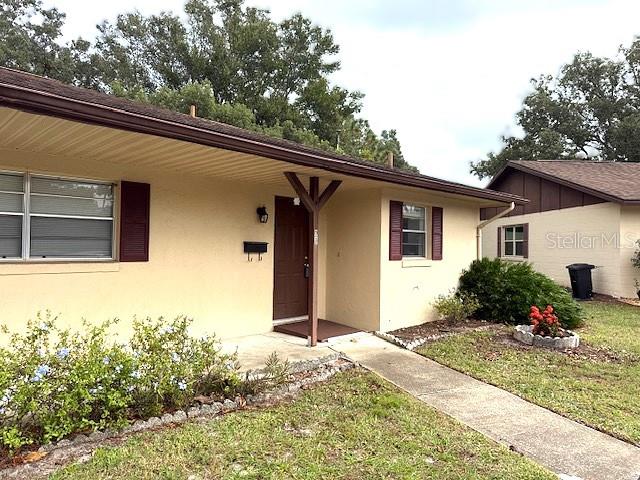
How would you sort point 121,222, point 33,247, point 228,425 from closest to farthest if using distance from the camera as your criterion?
point 228,425, point 33,247, point 121,222

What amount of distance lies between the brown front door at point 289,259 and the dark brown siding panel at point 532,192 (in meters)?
9.93

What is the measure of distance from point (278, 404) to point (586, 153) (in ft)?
92.5

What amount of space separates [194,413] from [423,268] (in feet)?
17.0

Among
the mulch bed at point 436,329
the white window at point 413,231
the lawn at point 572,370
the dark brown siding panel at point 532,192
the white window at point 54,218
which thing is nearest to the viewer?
the lawn at point 572,370

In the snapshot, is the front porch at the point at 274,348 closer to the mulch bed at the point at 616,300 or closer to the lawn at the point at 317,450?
the lawn at the point at 317,450

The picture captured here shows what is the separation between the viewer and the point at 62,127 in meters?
3.57

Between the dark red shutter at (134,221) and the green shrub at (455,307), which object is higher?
the dark red shutter at (134,221)

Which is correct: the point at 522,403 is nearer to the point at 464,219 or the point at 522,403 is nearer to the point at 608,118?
the point at 464,219

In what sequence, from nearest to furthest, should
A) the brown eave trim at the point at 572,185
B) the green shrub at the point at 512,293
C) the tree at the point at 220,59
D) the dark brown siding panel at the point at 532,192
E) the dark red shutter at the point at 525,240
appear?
the green shrub at the point at 512,293, the brown eave trim at the point at 572,185, the dark brown siding panel at the point at 532,192, the dark red shutter at the point at 525,240, the tree at the point at 220,59

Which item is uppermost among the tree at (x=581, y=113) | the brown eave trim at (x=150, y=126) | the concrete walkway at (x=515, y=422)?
the tree at (x=581, y=113)

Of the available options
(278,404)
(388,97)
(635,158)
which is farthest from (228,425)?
(635,158)

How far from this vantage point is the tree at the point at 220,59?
20.0 meters

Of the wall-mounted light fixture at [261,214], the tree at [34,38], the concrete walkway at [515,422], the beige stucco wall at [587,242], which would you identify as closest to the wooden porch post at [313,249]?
the concrete walkway at [515,422]

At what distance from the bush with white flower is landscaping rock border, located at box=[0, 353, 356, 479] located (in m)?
0.07
